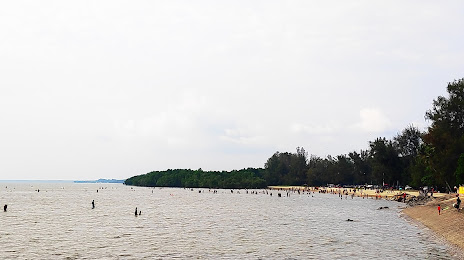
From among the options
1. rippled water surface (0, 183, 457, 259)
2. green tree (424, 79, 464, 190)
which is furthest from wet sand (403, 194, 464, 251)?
green tree (424, 79, 464, 190)

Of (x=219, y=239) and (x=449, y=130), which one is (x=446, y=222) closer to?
(x=219, y=239)

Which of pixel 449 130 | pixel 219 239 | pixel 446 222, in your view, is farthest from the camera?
pixel 449 130

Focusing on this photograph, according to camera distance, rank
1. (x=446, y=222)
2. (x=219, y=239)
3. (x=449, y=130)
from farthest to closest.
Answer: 1. (x=449, y=130)
2. (x=446, y=222)
3. (x=219, y=239)

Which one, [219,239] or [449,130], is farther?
[449,130]

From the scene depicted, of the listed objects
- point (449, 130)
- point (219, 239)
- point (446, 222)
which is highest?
point (449, 130)

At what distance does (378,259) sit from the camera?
3819 cm

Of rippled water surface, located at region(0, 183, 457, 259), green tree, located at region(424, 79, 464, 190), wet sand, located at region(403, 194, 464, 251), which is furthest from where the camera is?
green tree, located at region(424, 79, 464, 190)

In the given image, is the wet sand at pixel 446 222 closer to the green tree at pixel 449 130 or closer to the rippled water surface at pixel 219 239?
the rippled water surface at pixel 219 239

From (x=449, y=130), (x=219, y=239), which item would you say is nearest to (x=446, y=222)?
(x=219, y=239)

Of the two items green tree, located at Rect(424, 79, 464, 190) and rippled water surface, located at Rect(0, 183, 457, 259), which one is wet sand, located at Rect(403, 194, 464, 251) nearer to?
rippled water surface, located at Rect(0, 183, 457, 259)

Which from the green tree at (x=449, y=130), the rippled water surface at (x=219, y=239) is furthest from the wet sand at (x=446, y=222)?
the green tree at (x=449, y=130)

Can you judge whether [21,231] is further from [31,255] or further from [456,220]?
[456,220]

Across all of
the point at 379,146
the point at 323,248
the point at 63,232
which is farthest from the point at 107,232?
the point at 379,146

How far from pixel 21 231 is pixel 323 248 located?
Answer: 40.0 metres
